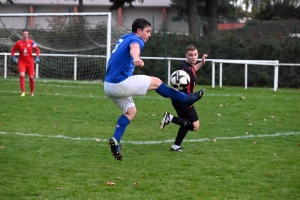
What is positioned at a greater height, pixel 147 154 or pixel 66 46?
pixel 66 46

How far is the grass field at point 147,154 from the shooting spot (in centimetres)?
652

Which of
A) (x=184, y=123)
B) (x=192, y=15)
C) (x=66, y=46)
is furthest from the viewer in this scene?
(x=192, y=15)

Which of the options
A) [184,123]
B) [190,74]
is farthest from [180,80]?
[184,123]

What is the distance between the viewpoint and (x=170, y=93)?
7.83m

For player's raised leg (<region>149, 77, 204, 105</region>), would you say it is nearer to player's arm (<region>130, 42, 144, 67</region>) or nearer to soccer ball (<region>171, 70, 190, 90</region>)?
soccer ball (<region>171, 70, 190, 90</region>)

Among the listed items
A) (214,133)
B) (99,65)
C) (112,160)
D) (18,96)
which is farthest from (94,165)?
(99,65)

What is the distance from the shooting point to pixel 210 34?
26.8m

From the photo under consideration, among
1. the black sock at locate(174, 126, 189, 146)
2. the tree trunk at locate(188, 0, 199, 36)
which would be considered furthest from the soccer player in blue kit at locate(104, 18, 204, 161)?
the tree trunk at locate(188, 0, 199, 36)

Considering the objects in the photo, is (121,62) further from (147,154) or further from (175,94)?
(147,154)

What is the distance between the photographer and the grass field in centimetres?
652

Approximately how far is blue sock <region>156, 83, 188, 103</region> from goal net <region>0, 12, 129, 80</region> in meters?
14.9

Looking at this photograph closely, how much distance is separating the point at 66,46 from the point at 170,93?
17121mm

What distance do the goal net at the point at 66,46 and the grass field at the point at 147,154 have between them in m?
8.57

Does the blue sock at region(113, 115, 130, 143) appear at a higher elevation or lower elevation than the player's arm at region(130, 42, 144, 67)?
lower
